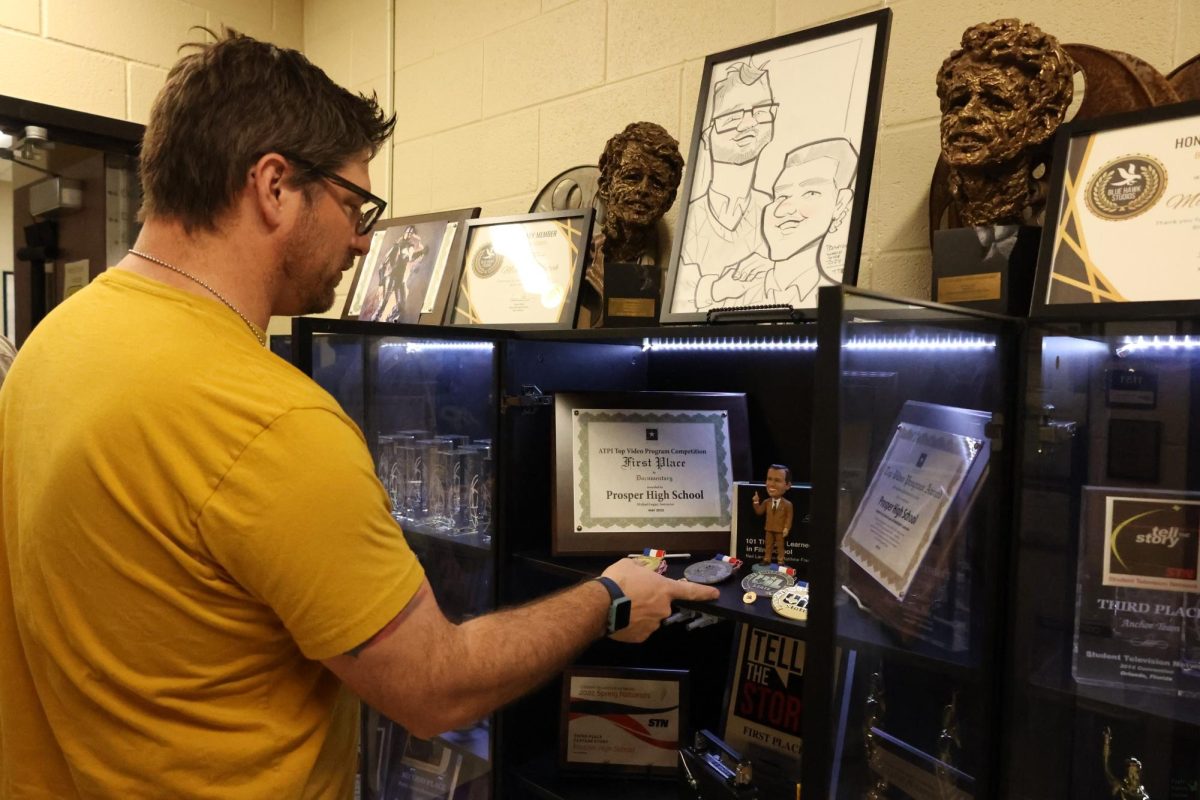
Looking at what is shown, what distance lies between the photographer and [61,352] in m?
0.95

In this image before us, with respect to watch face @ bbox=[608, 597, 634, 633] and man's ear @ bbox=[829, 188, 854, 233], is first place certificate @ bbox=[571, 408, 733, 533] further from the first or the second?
man's ear @ bbox=[829, 188, 854, 233]

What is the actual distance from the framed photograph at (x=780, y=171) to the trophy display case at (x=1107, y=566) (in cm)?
36

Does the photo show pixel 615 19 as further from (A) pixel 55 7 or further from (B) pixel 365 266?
(A) pixel 55 7

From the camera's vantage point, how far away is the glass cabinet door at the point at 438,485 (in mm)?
1598

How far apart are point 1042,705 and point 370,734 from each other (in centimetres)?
133

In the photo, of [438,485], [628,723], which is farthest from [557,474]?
[628,723]

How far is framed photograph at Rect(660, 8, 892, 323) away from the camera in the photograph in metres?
1.32

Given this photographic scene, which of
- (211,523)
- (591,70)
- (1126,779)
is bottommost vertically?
(1126,779)

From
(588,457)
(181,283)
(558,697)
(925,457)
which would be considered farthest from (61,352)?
(558,697)

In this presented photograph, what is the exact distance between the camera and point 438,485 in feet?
5.74

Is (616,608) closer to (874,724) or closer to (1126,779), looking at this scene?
(874,724)

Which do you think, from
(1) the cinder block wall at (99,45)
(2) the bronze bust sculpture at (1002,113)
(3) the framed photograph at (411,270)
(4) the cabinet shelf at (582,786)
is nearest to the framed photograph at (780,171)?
(2) the bronze bust sculpture at (1002,113)

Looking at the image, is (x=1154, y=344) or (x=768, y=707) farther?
(x=768, y=707)

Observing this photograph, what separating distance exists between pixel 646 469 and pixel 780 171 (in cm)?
61
